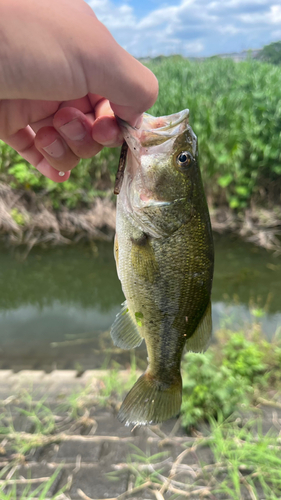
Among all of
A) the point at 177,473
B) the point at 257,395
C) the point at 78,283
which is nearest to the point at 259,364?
the point at 257,395

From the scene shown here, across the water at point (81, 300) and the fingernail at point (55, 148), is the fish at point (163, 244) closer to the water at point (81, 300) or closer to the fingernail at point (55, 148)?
the fingernail at point (55, 148)

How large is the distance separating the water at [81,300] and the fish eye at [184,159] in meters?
2.87

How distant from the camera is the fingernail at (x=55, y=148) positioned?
1.66 metres

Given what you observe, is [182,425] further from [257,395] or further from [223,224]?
[223,224]

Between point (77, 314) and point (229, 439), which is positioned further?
Answer: point (77, 314)

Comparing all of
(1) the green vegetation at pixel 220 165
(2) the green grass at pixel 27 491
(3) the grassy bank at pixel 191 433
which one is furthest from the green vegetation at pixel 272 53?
(2) the green grass at pixel 27 491

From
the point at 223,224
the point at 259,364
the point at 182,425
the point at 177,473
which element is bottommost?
the point at 177,473

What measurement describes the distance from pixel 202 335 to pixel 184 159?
0.76 m

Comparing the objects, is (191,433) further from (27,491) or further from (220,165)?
(220,165)

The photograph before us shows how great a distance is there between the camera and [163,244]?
130cm

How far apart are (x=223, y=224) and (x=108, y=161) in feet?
8.81

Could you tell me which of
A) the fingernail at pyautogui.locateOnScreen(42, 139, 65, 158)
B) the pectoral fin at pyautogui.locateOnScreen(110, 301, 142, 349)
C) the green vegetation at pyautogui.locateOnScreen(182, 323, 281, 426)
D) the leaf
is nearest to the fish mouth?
the fingernail at pyautogui.locateOnScreen(42, 139, 65, 158)

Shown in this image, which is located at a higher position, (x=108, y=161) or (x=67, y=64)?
(x=108, y=161)

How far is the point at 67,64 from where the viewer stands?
1022mm
